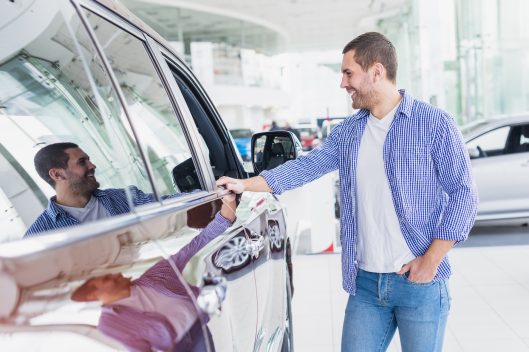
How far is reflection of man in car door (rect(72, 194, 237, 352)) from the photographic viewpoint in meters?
0.78

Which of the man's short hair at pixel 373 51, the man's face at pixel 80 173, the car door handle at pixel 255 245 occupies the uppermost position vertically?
the man's short hair at pixel 373 51

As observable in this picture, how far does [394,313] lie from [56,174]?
1.45m

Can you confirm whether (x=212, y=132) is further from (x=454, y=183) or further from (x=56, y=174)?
(x=56, y=174)

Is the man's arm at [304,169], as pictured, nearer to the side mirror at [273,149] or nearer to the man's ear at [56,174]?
the side mirror at [273,149]

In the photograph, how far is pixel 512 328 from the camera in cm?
377

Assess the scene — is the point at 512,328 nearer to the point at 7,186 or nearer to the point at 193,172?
the point at 193,172

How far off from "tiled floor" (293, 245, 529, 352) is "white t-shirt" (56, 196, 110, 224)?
9.33ft

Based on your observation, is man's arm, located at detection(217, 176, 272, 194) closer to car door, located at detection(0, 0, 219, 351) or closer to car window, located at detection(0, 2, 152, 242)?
car door, located at detection(0, 0, 219, 351)

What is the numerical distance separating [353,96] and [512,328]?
2.59 m

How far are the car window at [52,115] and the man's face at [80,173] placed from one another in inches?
→ 0.7

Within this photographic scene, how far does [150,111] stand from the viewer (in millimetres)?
1575

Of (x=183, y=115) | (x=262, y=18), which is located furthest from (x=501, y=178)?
(x=262, y=18)

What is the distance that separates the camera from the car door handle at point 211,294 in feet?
3.63

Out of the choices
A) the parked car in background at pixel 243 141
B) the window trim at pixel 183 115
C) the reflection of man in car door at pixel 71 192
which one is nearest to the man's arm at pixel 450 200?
the window trim at pixel 183 115
